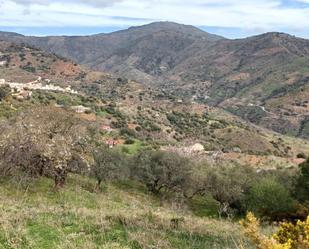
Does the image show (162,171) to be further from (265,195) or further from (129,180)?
(265,195)

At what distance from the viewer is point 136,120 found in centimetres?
10006

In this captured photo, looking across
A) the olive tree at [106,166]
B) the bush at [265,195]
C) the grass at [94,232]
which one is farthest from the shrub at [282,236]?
the olive tree at [106,166]

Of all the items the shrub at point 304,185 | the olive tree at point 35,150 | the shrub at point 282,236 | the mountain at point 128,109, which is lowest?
the mountain at point 128,109

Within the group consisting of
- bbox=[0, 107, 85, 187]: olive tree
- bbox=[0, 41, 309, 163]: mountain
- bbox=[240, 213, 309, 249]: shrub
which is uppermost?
bbox=[240, 213, 309, 249]: shrub

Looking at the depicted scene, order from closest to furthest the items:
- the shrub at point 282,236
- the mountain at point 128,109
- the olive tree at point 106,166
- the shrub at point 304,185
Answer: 1. the shrub at point 282,236
2. the shrub at point 304,185
3. the olive tree at point 106,166
4. the mountain at point 128,109

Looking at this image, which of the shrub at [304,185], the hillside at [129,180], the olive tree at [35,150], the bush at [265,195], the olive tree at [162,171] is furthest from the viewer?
the olive tree at [162,171]

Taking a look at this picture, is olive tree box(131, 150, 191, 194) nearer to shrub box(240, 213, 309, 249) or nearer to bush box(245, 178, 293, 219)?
bush box(245, 178, 293, 219)

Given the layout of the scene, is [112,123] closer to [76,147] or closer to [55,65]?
[76,147]

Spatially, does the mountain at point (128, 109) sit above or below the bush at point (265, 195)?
below

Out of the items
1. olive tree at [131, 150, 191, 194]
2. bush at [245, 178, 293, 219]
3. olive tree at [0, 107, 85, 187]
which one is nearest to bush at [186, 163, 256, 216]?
olive tree at [131, 150, 191, 194]

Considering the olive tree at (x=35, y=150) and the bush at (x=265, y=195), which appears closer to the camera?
the olive tree at (x=35, y=150)

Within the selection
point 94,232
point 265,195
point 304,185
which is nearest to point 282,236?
point 94,232

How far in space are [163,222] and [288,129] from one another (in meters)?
191

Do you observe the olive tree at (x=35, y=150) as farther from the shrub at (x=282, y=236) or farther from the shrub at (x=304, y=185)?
the shrub at (x=282, y=236)
